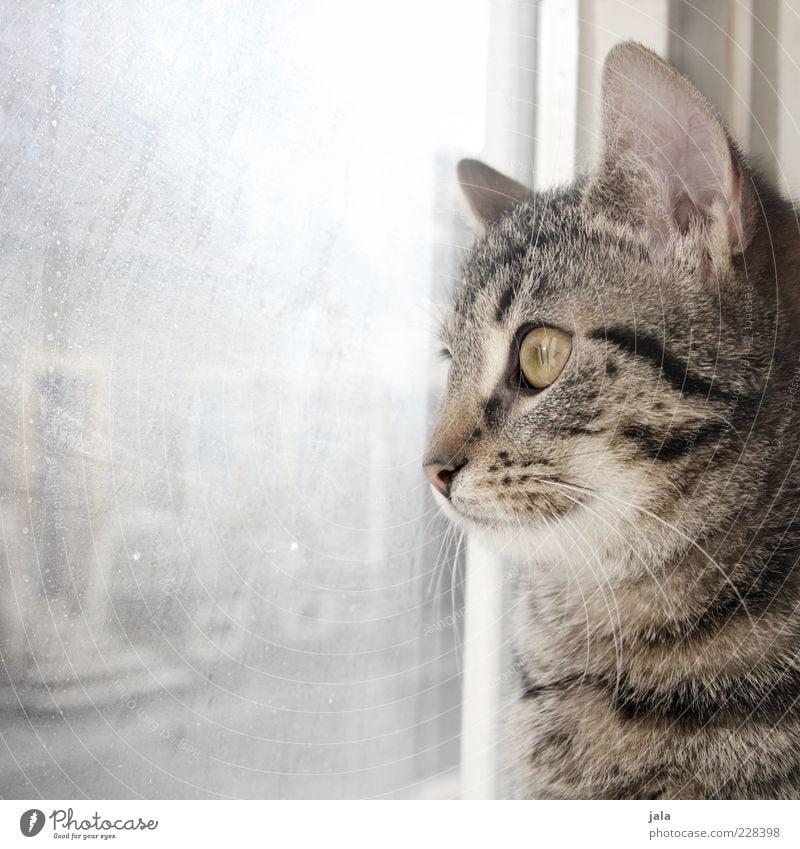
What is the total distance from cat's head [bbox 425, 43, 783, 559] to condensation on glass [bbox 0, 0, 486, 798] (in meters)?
0.08

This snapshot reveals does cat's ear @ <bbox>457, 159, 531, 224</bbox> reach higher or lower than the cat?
higher

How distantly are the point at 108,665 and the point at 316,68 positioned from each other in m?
0.51

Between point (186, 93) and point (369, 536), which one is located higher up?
point (186, 93)

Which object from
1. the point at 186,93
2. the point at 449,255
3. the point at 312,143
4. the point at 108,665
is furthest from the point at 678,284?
the point at 108,665

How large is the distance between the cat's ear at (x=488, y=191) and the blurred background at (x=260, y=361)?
0.01m

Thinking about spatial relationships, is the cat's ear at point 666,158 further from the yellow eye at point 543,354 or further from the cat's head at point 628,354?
the yellow eye at point 543,354

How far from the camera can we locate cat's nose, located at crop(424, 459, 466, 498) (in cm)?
62

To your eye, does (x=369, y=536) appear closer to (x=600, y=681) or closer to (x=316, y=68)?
(x=600, y=681)
